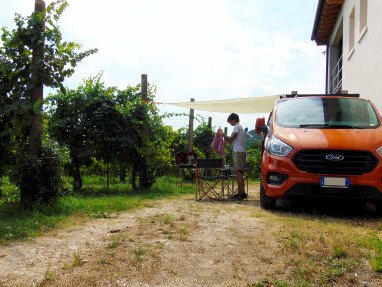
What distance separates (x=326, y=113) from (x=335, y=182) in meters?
1.44

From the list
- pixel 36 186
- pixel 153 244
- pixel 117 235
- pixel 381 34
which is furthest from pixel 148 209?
pixel 381 34

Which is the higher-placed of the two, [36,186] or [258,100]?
[258,100]

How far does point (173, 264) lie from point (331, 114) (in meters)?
4.38

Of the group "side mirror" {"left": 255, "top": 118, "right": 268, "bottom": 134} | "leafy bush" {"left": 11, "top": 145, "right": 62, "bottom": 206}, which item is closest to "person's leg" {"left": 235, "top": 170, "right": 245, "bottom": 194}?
"side mirror" {"left": 255, "top": 118, "right": 268, "bottom": 134}

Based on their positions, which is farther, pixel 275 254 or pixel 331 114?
pixel 331 114

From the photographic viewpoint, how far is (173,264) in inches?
156

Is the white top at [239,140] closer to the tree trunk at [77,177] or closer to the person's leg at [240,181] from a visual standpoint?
the person's leg at [240,181]

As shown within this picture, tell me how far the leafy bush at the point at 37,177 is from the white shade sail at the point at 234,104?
6.73m

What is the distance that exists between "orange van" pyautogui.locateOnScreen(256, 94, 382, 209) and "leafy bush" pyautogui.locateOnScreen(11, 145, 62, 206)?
3.34 m

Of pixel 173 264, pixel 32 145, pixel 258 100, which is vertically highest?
pixel 258 100

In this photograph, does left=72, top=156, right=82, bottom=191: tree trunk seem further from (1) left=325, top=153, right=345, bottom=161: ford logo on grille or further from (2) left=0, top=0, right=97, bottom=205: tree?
(1) left=325, top=153, right=345, bottom=161: ford logo on grille

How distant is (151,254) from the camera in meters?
4.21

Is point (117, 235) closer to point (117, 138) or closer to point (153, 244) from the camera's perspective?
point (153, 244)

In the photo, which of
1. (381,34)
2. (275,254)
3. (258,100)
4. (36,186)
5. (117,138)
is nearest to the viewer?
(275,254)
